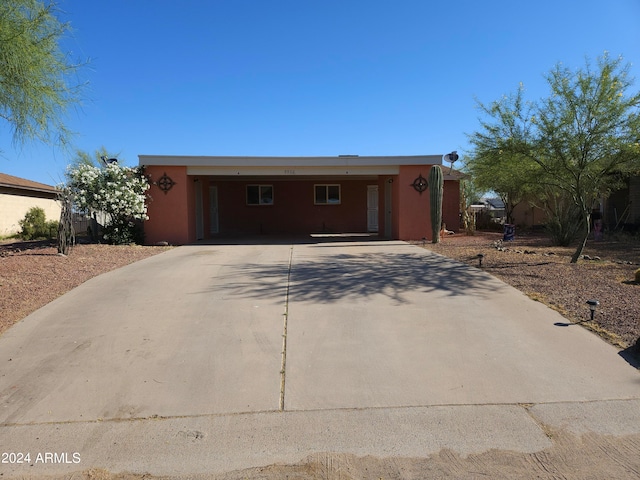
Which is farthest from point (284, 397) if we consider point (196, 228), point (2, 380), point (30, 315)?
point (196, 228)

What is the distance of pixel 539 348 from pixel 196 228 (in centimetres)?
1451

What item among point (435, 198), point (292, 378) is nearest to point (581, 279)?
point (292, 378)

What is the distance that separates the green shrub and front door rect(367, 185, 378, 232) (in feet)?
46.5

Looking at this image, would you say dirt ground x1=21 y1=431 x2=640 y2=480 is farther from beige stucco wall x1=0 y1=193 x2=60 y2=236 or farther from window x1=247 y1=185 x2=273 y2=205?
beige stucco wall x1=0 y1=193 x2=60 y2=236

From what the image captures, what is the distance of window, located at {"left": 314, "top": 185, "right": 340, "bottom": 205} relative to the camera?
73.1 feet

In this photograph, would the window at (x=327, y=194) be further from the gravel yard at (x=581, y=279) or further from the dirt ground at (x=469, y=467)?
the dirt ground at (x=469, y=467)

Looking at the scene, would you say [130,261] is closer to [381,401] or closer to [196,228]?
[196,228]

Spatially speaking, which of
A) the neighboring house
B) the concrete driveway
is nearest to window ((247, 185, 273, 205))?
the neighboring house

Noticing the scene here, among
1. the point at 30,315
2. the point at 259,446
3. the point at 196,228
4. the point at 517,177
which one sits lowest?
the point at 259,446

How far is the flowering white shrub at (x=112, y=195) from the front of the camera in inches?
540

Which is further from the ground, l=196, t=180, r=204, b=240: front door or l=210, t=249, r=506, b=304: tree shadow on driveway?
l=196, t=180, r=204, b=240: front door

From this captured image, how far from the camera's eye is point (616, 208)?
19.6m

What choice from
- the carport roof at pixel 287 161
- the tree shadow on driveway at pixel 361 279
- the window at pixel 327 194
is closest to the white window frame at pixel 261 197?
the window at pixel 327 194

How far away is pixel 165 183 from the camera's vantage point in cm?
1550
